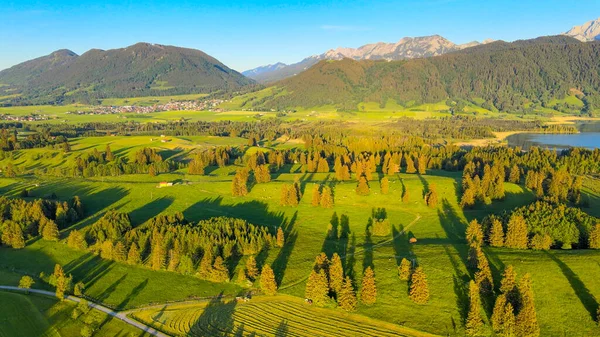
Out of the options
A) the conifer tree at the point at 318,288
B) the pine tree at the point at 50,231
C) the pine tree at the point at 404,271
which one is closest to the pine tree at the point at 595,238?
the pine tree at the point at 404,271

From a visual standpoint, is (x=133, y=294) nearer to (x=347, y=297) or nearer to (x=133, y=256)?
(x=133, y=256)

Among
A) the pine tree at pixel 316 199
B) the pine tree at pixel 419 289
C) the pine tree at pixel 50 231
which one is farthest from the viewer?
the pine tree at pixel 316 199

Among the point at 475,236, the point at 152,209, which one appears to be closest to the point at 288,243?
the point at 475,236

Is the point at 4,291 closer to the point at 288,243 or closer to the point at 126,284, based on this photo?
the point at 126,284

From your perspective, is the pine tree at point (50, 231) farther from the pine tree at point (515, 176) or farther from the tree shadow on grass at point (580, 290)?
the pine tree at point (515, 176)

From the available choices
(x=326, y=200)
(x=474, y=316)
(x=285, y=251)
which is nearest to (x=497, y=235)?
(x=474, y=316)

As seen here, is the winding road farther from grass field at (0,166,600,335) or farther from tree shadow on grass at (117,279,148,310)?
grass field at (0,166,600,335)
